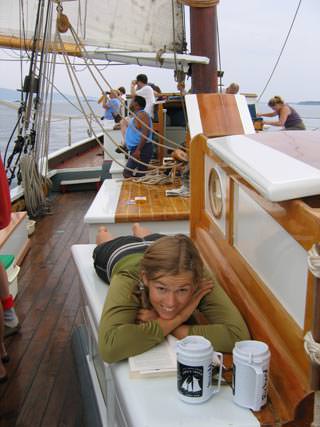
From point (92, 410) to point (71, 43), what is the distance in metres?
5.17

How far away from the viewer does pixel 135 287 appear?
181 centimetres

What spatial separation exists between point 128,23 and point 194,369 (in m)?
5.26

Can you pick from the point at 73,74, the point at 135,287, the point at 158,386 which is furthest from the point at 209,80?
the point at 158,386

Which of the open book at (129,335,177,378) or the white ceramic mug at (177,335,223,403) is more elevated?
the white ceramic mug at (177,335,223,403)

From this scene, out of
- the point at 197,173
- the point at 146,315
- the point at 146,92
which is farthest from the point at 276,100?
the point at 146,315

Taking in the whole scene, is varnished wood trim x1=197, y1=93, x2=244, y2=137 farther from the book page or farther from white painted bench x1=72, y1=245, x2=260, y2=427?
white painted bench x1=72, y1=245, x2=260, y2=427

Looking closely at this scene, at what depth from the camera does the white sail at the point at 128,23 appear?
5.73 metres

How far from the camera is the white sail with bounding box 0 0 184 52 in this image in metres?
5.73

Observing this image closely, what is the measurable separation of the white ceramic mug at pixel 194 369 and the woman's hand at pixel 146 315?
36 centimetres

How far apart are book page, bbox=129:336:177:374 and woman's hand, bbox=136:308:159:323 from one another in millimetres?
97

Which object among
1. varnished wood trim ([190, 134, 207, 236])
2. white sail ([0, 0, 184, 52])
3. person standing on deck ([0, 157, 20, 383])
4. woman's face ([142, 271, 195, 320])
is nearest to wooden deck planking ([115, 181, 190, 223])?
person standing on deck ([0, 157, 20, 383])

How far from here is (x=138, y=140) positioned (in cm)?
579

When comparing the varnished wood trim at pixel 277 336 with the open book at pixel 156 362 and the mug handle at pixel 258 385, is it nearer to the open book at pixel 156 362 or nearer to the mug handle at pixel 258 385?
the mug handle at pixel 258 385

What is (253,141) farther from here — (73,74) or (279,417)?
(73,74)
